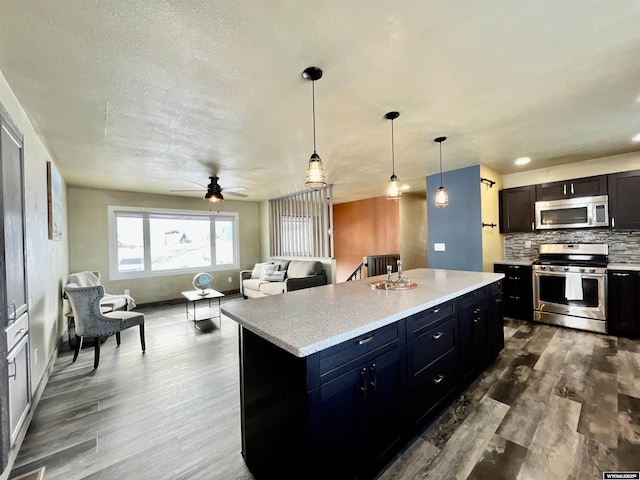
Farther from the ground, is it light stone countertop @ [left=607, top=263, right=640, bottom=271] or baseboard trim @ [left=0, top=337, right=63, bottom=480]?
light stone countertop @ [left=607, top=263, right=640, bottom=271]

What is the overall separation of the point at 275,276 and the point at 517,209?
4.61 metres

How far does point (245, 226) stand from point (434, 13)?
6.51m

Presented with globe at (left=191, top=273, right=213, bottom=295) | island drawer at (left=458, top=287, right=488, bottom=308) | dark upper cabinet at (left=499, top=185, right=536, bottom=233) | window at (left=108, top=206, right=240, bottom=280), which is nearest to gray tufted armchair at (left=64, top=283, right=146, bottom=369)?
globe at (left=191, top=273, right=213, bottom=295)

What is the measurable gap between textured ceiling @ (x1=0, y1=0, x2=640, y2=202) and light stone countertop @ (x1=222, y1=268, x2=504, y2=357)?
1542mm

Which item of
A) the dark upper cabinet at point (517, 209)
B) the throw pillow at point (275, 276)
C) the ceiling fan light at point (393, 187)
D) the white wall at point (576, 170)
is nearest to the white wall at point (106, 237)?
the throw pillow at point (275, 276)

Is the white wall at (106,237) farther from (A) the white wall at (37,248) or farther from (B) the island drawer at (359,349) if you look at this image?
A: (B) the island drawer at (359,349)

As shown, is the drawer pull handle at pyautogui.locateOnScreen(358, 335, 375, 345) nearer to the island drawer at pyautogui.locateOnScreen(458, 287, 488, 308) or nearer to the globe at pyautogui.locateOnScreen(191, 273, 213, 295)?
the island drawer at pyautogui.locateOnScreen(458, 287, 488, 308)

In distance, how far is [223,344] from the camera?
3516 millimetres

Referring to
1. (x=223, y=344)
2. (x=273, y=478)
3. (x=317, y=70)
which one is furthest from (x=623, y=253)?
(x=223, y=344)

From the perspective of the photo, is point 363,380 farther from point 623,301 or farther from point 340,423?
point 623,301

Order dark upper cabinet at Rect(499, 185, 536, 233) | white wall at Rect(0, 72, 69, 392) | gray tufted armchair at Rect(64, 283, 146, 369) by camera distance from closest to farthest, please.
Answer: white wall at Rect(0, 72, 69, 392)
gray tufted armchair at Rect(64, 283, 146, 369)
dark upper cabinet at Rect(499, 185, 536, 233)

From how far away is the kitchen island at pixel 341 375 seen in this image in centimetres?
119

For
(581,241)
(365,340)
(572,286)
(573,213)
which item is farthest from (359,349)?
(581,241)

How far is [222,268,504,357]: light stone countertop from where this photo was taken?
1240 millimetres
